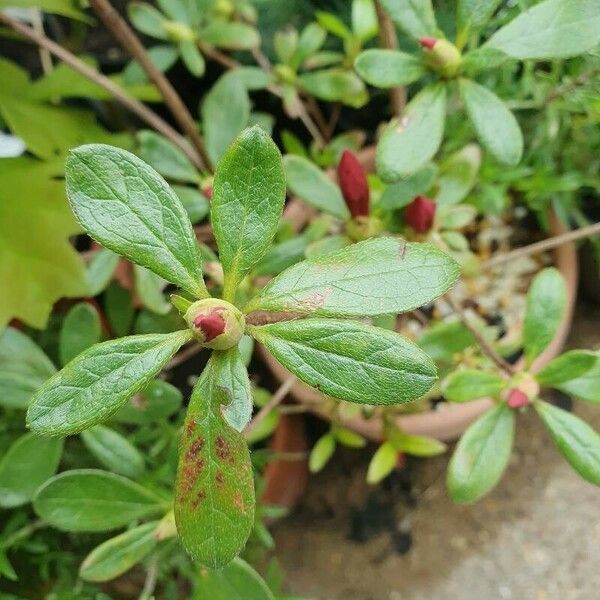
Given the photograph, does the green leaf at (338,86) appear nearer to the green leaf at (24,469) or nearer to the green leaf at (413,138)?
the green leaf at (413,138)

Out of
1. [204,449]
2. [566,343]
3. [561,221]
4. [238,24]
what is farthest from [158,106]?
[204,449]

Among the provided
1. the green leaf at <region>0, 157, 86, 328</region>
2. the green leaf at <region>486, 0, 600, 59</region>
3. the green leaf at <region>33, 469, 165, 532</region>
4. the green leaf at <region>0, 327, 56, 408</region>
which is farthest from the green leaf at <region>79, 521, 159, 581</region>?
the green leaf at <region>486, 0, 600, 59</region>

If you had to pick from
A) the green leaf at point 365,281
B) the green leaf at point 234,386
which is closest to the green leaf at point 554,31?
the green leaf at point 365,281

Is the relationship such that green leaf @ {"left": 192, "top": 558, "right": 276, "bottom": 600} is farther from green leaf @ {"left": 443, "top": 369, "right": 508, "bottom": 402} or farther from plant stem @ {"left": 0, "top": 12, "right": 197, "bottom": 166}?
plant stem @ {"left": 0, "top": 12, "right": 197, "bottom": 166}

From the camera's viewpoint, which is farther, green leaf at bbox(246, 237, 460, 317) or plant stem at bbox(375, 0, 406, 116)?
plant stem at bbox(375, 0, 406, 116)

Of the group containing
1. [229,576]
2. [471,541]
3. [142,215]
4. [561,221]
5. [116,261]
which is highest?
[142,215]

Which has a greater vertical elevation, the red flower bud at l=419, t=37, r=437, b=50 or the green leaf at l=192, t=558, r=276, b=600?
the red flower bud at l=419, t=37, r=437, b=50

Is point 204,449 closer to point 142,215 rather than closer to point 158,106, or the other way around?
point 142,215

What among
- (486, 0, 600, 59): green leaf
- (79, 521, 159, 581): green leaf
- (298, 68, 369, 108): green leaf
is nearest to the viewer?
(486, 0, 600, 59): green leaf
